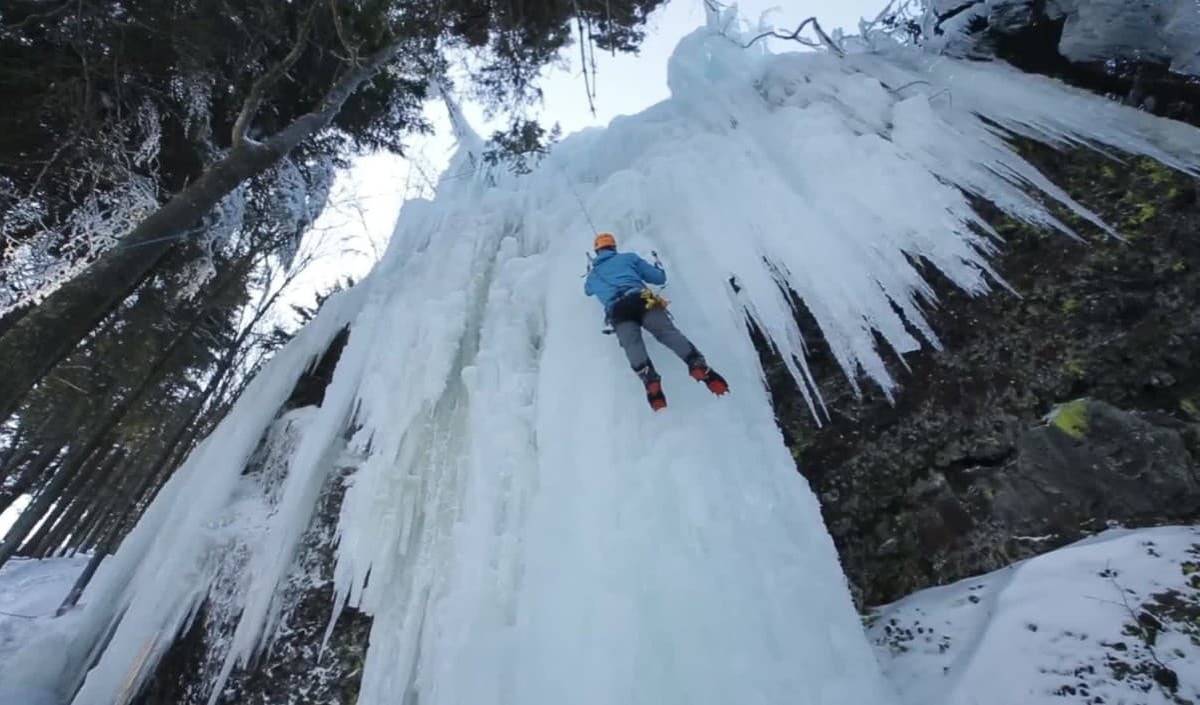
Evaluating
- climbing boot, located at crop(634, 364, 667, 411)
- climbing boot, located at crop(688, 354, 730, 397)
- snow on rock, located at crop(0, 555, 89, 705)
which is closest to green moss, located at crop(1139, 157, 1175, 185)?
climbing boot, located at crop(688, 354, 730, 397)

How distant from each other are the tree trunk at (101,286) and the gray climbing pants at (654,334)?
3252 millimetres

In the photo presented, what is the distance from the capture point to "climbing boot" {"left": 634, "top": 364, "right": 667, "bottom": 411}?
2.79 m

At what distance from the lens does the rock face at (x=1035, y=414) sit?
8.07 ft

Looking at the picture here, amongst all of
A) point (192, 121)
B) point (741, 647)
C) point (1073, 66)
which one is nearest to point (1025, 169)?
point (1073, 66)

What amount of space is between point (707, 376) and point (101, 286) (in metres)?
3.83

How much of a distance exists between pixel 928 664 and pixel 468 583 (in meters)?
1.88

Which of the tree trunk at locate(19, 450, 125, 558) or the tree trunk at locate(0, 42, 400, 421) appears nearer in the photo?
the tree trunk at locate(0, 42, 400, 421)

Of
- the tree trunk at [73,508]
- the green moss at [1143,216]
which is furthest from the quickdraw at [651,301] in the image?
the tree trunk at [73,508]

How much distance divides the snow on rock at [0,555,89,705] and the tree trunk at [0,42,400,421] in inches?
58.6

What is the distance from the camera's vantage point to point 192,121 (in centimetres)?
617

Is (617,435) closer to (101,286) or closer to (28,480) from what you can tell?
(101,286)

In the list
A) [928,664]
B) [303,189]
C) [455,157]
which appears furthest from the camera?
[303,189]

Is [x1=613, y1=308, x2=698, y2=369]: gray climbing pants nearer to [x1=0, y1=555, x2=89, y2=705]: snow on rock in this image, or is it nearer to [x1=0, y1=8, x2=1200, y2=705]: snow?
[x1=0, y1=8, x2=1200, y2=705]: snow

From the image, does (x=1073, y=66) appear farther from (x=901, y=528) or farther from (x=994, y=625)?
(x=994, y=625)
